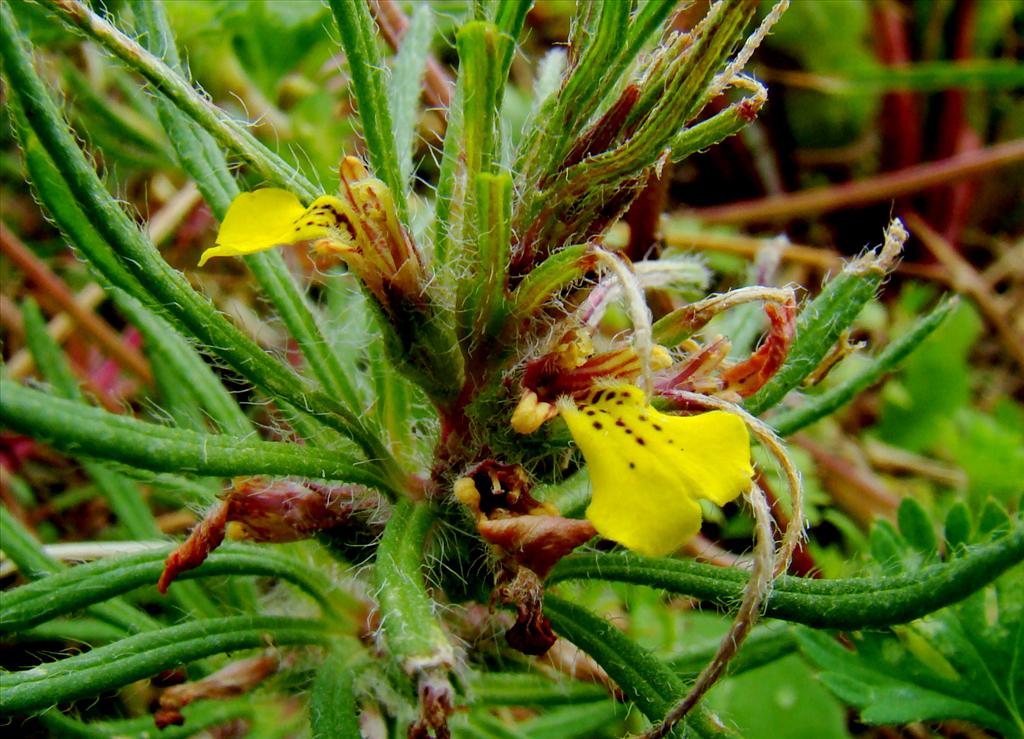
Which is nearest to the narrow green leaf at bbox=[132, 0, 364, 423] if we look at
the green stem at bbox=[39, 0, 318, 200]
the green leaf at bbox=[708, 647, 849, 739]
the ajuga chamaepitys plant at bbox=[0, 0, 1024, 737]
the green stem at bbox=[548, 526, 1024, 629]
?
the ajuga chamaepitys plant at bbox=[0, 0, 1024, 737]

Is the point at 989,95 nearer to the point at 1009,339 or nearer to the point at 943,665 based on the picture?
the point at 1009,339

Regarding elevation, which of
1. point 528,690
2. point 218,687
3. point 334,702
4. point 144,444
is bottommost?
point 528,690

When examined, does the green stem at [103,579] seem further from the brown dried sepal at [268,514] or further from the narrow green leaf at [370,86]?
the narrow green leaf at [370,86]

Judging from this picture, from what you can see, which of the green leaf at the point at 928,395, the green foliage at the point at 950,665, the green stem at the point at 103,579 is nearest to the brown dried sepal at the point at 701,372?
the green foliage at the point at 950,665

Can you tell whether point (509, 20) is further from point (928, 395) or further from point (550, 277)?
point (928, 395)

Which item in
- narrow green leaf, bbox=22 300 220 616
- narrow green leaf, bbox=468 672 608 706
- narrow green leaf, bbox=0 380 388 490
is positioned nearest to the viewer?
narrow green leaf, bbox=0 380 388 490

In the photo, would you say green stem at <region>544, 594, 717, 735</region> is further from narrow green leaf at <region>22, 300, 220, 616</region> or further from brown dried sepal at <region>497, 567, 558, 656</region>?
narrow green leaf at <region>22, 300, 220, 616</region>

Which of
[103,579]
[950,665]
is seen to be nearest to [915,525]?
[950,665]

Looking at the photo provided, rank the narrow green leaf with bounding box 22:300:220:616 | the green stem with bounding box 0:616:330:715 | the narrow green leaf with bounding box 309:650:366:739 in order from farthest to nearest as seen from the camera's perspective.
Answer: the narrow green leaf with bounding box 22:300:220:616, the narrow green leaf with bounding box 309:650:366:739, the green stem with bounding box 0:616:330:715

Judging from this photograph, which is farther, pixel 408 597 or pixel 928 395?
pixel 928 395
